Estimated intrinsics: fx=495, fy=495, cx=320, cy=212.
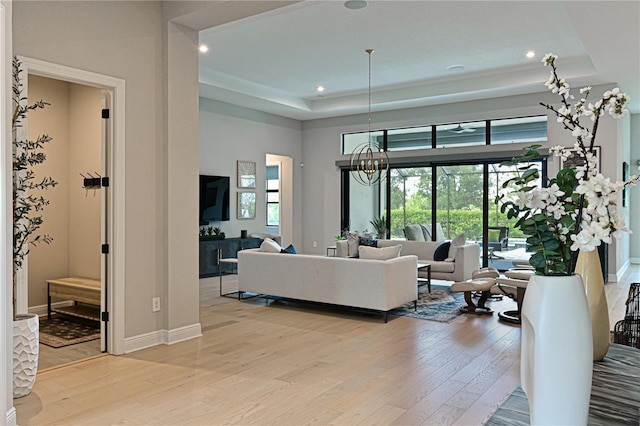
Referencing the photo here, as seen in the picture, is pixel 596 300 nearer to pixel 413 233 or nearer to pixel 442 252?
pixel 442 252

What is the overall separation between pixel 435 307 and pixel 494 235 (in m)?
3.64

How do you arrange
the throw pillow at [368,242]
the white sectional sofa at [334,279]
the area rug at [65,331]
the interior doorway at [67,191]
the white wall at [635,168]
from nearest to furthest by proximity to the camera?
the area rug at [65,331]
the white sectional sofa at [334,279]
the interior doorway at [67,191]
the throw pillow at [368,242]
the white wall at [635,168]

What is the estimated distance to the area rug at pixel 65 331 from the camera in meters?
4.63

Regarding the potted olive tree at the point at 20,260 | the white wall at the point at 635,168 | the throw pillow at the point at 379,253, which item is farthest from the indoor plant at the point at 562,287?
the white wall at the point at 635,168

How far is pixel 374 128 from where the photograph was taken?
10469 mm

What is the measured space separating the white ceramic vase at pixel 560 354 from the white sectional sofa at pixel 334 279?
4181 millimetres

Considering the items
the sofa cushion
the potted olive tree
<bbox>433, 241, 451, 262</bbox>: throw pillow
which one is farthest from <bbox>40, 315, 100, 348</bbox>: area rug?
the sofa cushion

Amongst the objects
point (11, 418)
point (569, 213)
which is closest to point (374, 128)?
point (11, 418)

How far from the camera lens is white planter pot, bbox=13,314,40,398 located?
127 inches

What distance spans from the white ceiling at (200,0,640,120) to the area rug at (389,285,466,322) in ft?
11.2

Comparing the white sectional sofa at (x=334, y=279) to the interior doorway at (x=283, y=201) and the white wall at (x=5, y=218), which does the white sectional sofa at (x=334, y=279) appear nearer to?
the white wall at (x=5, y=218)

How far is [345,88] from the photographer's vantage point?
31.1ft

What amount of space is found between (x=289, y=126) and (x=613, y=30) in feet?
23.0

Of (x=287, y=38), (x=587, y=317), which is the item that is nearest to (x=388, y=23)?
(x=287, y=38)
